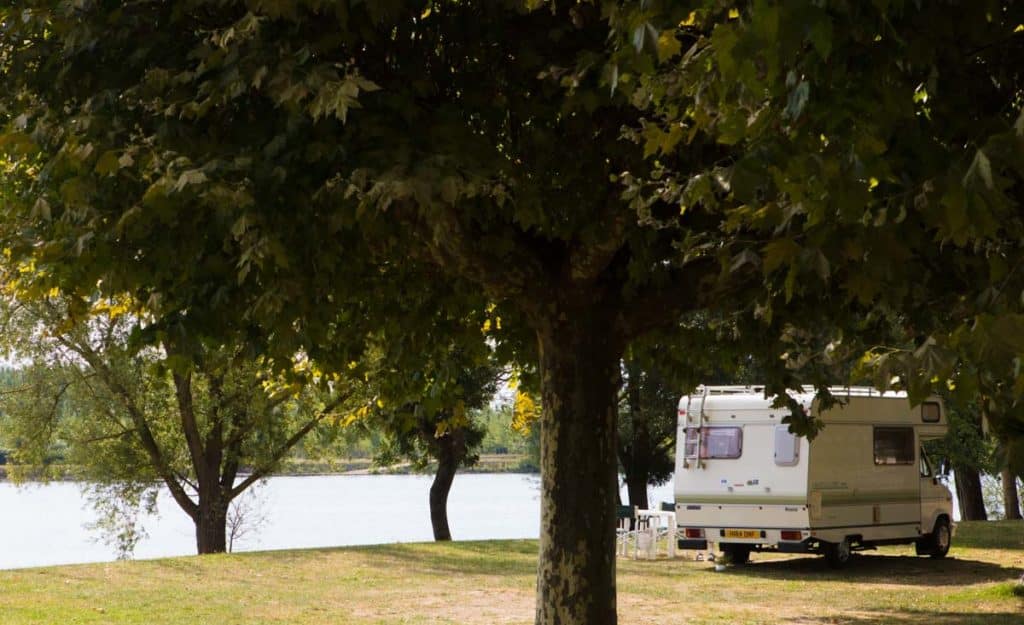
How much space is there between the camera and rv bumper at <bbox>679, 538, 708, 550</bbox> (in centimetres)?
2092

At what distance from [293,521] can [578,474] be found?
1725 inches

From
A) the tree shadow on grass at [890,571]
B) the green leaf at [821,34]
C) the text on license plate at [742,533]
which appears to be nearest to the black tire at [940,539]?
the tree shadow on grass at [890,571]

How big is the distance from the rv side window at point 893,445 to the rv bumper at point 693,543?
327 cm

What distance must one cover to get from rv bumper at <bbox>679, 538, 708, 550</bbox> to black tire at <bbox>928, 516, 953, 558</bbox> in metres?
4.48

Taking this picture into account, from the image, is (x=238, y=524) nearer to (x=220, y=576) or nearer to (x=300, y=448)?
(x=300, y=448)

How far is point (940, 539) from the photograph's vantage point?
22625 millimetres

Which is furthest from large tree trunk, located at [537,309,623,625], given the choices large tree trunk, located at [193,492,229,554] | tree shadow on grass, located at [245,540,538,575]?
large tree trunk, located at [193,492,229,554]

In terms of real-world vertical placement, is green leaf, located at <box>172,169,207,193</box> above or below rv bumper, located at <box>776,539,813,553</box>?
above

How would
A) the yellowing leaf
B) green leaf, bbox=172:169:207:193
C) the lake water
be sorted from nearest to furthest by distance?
the yellowing leaf
green leaf, bbox=172:169:207:193
the lake water

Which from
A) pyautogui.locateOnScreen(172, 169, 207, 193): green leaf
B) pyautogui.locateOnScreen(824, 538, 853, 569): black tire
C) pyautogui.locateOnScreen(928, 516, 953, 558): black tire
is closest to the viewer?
pyautogui.locateOnScreen(172, 169, 207, 193): green leaf

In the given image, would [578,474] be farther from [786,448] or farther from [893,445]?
[893,445]

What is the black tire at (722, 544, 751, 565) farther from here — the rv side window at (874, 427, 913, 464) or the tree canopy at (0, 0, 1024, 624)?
the tree canopy at (0, 0, 1024, 624)

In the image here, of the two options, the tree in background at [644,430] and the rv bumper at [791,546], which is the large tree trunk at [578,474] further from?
the tree in background at [644,430]

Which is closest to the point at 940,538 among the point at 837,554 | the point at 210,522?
the point at 837,554
